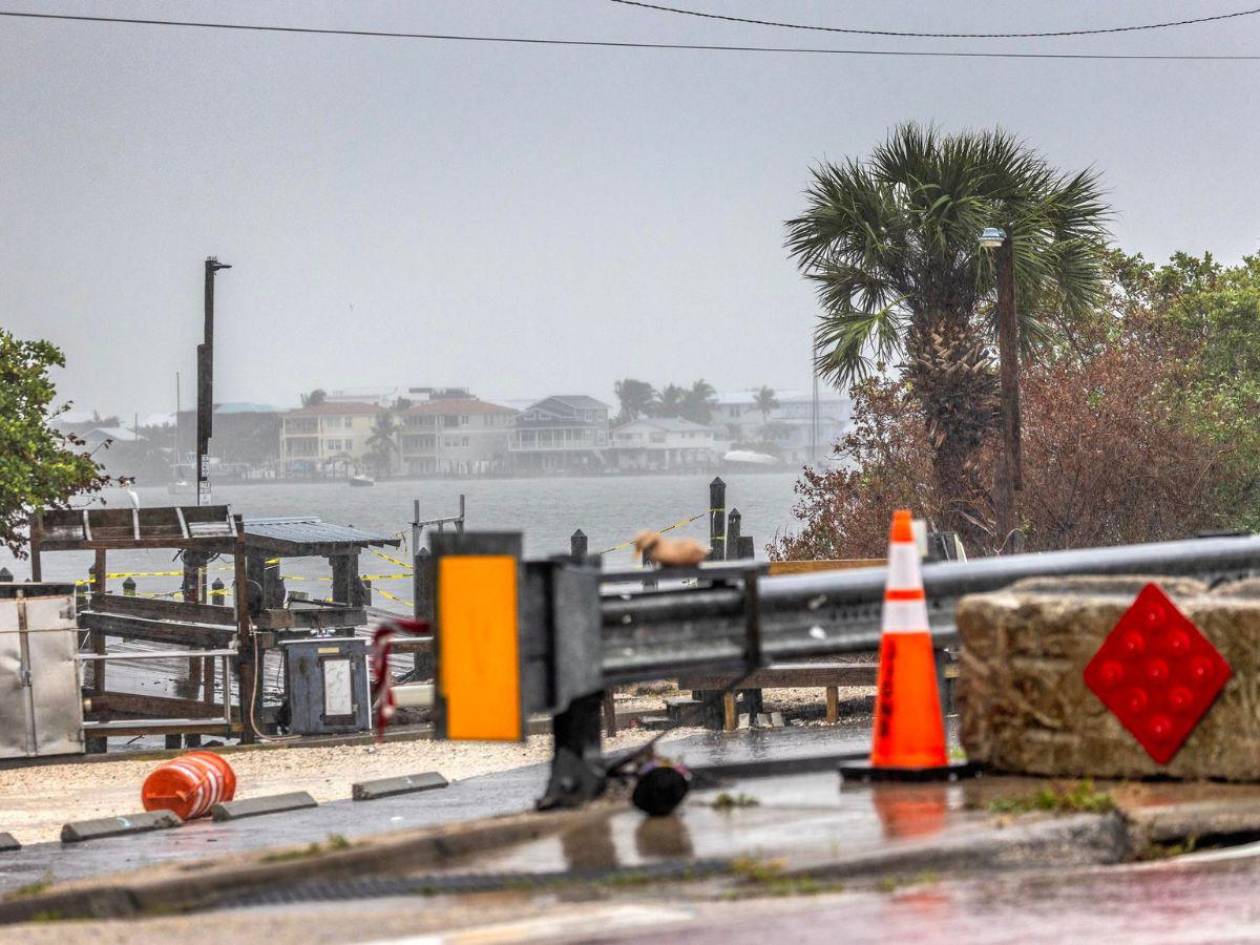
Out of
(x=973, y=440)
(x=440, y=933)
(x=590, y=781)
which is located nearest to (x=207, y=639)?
(x=973, y=440)

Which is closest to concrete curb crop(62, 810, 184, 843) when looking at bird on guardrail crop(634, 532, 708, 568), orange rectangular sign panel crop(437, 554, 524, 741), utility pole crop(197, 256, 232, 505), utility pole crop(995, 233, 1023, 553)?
bird on guardrail crop(634, 532, 708, 568)

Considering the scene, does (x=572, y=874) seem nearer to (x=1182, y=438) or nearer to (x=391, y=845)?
(x=391, y=845)

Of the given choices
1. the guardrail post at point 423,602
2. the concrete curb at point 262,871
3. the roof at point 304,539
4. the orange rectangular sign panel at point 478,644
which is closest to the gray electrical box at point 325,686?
the guardrail post at point 423,602

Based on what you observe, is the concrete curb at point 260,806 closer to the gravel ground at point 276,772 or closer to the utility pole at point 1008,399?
the gravel ground at point 276,772

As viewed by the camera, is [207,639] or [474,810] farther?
[207,639]

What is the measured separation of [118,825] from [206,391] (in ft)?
98.2

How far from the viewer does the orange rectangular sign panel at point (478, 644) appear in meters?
6.70

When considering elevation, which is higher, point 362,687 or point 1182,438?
point 1182,438

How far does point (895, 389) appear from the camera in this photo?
126ft

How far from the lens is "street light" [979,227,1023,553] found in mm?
28562

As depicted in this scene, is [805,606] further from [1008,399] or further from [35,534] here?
[1008,399]

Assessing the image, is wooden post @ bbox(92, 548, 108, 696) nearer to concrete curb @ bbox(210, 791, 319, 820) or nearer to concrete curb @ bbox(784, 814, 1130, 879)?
concrete curb @ bbox(210, 791, 319, 820)

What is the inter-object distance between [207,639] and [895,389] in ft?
59.0

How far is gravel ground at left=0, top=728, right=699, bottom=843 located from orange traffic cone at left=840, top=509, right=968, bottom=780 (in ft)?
28.4
